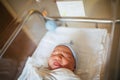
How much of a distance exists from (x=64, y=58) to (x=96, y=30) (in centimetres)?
46

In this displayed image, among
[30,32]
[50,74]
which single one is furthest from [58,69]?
[30,32]

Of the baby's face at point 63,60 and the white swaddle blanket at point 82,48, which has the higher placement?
the baby's face at point 63,60

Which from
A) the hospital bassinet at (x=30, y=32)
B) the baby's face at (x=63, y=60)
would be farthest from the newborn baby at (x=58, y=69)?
the hospital bassinet at (x=30, y=32)

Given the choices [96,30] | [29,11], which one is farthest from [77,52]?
[29,11]

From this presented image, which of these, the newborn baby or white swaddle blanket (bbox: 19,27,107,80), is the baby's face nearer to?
the newborn baby

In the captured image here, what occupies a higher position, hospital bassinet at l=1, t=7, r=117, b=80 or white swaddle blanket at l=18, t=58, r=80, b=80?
white swaddle blanket at l=18, t=58, r=80, b=80

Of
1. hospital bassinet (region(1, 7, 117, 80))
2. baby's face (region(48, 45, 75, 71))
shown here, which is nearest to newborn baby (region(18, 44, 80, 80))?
baby's face (region(48, 45, 75, 71))

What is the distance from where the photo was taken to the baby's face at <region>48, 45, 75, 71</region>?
1258 mm

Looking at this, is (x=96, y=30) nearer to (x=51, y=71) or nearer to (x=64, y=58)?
(x=64, y=58)

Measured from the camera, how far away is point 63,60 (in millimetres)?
1265

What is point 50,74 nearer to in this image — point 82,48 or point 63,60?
point 63,60

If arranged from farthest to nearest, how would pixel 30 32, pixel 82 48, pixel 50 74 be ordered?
pixel 30 32 → pixel 82 48 → pixel 50 74

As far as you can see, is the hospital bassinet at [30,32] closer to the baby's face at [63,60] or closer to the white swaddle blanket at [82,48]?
the white swaddle blanket at [82,48]

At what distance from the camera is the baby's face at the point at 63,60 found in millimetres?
1258
